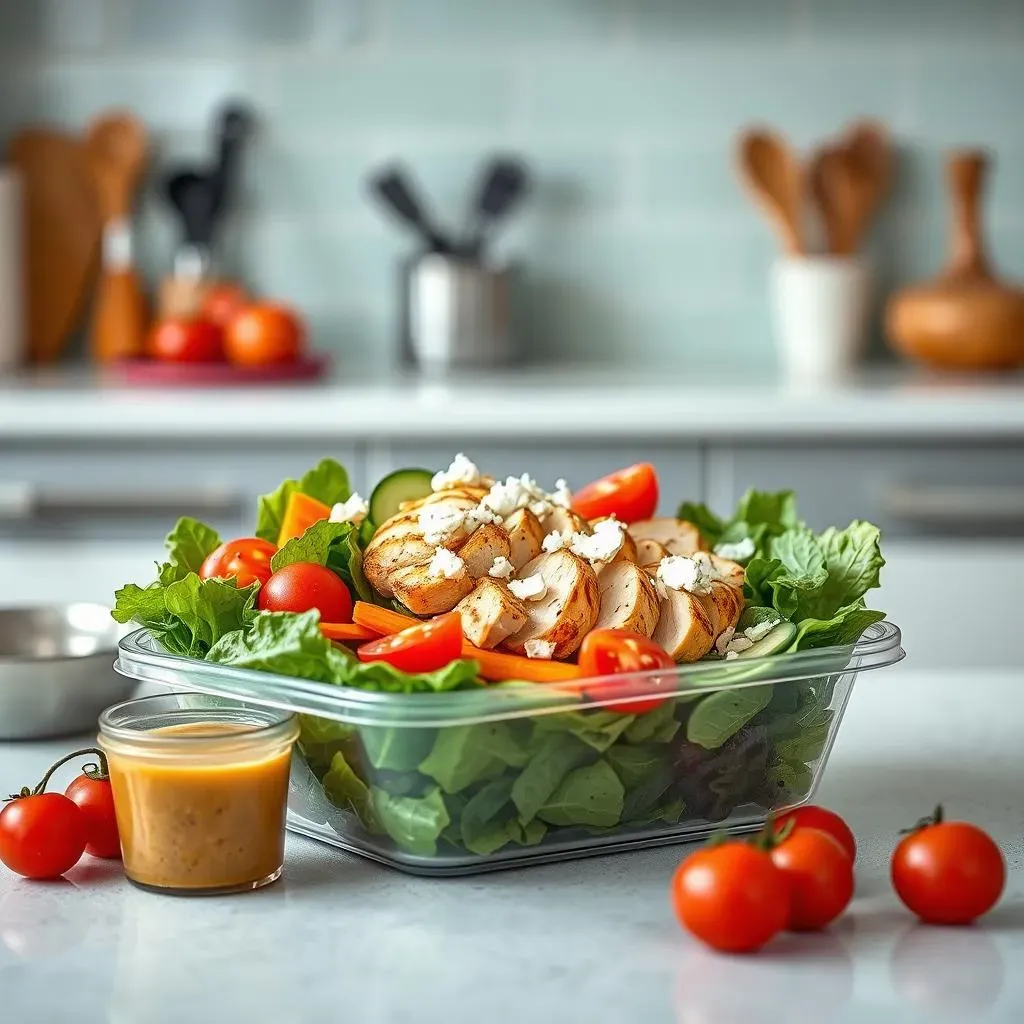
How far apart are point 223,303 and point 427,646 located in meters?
2.17

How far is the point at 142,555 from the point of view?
2.51 meters

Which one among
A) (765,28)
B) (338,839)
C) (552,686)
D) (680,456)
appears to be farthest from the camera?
(765,28)

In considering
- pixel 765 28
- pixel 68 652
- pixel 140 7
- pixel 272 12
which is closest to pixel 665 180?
pixel 765 28

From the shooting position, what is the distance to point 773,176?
306cm

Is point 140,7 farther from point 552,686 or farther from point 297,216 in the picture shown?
point 552,686

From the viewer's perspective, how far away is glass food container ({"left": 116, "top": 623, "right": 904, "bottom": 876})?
92cm

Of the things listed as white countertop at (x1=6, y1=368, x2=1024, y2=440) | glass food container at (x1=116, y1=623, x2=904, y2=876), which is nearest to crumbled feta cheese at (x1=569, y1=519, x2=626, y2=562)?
glass food container at (x1=116, y1=623, x2=904, y2=876)

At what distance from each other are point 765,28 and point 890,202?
0.39 meters

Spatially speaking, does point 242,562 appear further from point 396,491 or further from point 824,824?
point 824,824

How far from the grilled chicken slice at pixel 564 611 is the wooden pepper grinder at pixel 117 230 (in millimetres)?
2205

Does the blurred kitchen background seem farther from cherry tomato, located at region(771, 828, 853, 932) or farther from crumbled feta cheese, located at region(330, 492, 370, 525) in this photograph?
cherry tomato, located at region(771, 828, 853, 932)

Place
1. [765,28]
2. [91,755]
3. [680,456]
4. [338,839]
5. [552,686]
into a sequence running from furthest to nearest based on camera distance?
[765,28] → [680,456] → [91,755] → [338,839] → [552,686]

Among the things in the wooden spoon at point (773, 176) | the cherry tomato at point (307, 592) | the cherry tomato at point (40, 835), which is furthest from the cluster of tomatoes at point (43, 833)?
the wooden spoon at point (773, 176)

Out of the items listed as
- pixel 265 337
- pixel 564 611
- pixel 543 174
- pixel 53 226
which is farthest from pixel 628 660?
pixel 53 226
